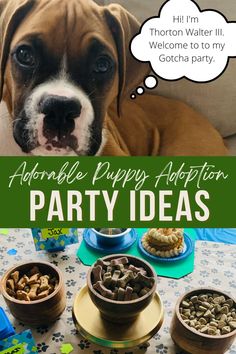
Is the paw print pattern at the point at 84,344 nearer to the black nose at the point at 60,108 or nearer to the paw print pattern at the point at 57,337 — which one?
the paw print pattern at the point at 57,337

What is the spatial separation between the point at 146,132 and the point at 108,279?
0.93 feet

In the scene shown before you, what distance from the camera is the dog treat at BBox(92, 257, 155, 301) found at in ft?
3.07

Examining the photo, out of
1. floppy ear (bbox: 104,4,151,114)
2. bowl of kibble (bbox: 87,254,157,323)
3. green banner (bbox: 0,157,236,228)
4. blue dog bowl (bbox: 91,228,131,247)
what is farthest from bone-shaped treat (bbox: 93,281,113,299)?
floppy ear (bbox: 104,4,151,114)

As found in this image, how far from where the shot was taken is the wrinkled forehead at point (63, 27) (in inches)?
32.8

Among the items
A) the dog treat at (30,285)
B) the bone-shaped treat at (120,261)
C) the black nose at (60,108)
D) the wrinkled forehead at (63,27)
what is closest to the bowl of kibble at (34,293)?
the dog treat at (30,285)

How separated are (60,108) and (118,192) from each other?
0.20 m

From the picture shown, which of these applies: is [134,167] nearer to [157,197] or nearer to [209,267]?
[157,197]

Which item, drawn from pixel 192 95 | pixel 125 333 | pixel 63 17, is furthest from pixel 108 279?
pixel 63 17

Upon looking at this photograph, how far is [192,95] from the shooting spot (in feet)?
3.04

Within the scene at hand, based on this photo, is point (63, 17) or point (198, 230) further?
point (198, 230)

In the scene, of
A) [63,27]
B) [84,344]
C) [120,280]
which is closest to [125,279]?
[120,280]

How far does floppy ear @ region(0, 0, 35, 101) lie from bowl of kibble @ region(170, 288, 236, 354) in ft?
1.83

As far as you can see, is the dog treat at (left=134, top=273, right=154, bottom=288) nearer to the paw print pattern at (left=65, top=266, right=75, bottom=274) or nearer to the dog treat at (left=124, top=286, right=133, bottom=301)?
the dog treat at (left=124, top=286, right=133, bottom=301)

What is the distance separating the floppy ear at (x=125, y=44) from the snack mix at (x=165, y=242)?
0.39m
